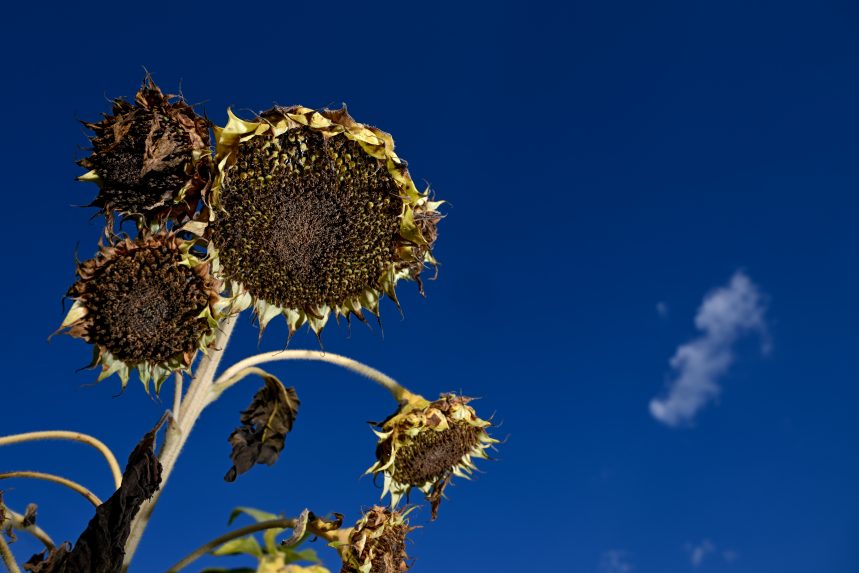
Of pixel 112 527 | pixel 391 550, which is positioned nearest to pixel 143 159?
pixel 112 527

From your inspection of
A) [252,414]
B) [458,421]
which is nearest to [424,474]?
[458,421]

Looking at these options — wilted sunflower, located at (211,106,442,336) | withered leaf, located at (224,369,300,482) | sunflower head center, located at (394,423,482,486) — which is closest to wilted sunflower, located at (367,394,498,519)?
sunflower head center, located at (394,423,482,486)

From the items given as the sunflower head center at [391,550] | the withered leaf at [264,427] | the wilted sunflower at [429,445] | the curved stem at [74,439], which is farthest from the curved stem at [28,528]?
the wilted sunflower at [429,445]

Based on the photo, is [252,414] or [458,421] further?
[458,421]

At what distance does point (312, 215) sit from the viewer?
16.3 ft

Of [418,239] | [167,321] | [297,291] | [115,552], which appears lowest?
[115,552]

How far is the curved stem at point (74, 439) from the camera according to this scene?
477 cm

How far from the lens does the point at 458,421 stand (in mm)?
6840

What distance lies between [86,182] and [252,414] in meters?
2.37

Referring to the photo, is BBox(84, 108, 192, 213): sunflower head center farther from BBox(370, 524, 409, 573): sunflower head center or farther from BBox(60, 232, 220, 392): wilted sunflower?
BBox(370, 524, 409, 573): sunflower head center

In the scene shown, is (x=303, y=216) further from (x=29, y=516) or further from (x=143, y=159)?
(x=29, y=516)

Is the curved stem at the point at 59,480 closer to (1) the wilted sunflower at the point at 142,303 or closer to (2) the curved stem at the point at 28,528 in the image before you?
(2) the curved stem at the point at 28,528

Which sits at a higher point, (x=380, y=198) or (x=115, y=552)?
(x=380, y=198)

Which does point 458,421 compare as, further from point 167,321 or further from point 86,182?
point 86,182
